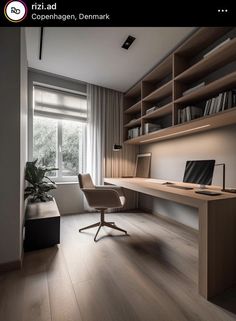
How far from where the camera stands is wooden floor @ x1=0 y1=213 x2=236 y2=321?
1090mm

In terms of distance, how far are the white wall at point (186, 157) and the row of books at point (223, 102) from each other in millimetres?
336

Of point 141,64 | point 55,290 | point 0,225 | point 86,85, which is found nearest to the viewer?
point 55,290

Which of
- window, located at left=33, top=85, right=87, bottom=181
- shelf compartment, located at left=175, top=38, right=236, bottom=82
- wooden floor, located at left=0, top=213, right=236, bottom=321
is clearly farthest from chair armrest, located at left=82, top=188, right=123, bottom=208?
shelf compartment, located at left=175, top=38, right=236, bottom=82

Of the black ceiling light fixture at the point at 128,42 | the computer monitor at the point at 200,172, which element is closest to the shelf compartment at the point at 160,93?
the black ceiling light fixture at the point at 128,42

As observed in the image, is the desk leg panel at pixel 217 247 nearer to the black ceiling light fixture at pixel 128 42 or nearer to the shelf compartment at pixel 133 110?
the black ceiling light fixture at pixel 128 42

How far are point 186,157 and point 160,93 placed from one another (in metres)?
1.12

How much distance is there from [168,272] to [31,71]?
12.2 ft

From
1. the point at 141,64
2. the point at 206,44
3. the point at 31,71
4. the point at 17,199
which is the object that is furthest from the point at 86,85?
the point at 17,199

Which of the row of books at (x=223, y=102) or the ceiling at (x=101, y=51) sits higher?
the ceiling at (x=101, y=51)

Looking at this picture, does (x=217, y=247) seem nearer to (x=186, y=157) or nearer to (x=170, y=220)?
(x=186, y=157)

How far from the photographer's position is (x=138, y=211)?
3.57 metres

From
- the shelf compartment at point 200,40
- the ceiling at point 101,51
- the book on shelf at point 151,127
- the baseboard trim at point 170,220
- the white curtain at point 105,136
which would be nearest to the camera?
the shelf compartment at point 200,40

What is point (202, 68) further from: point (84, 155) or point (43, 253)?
A: point (43, 253)
